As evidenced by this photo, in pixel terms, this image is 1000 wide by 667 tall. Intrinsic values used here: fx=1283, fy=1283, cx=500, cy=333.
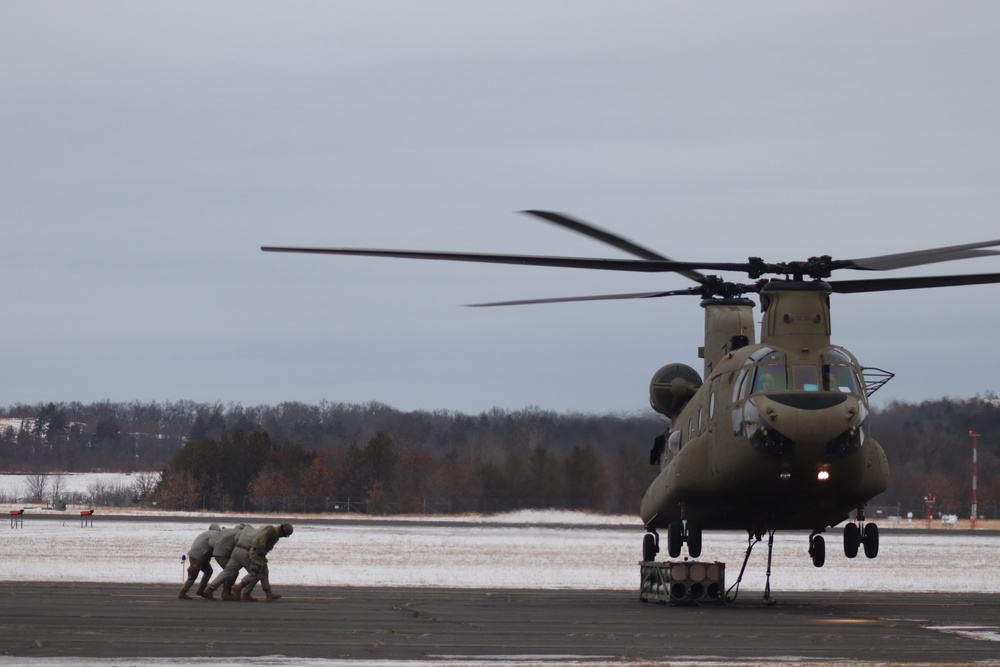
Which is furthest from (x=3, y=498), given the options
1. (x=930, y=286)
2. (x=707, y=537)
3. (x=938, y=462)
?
(x=930, y=286)

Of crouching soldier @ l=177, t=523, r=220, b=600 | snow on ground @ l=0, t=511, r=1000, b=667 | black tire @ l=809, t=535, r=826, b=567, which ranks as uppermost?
black tire @ l=809, t=535, r=826, b=567

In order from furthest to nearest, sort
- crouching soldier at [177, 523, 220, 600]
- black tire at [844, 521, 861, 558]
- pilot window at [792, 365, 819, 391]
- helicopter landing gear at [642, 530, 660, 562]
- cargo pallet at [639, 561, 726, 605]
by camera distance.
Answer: helicopter landing gear at [642, 530, 660, 562]
cargo pallet at [639, 561, 726, 605]
crouching soldier at [177, 523, 220, 600]
black tire at [844, 521, 861, 558]
pilot window at [792, 365, 819, 391]

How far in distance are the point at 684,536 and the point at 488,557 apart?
22038 mm

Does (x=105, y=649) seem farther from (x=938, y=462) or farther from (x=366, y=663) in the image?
(x=938, y=462)

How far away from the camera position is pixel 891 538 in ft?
219

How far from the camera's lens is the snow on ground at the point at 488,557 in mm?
37969

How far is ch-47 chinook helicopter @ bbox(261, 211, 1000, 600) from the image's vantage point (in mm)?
22312

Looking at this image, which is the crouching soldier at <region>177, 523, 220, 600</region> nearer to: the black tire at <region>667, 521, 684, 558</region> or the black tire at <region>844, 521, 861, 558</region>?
the black tire at <region>667, 521, 684, 558</region>

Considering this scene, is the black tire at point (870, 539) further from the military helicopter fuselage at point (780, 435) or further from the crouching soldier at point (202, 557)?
the crouching soldier at point (202, 557)

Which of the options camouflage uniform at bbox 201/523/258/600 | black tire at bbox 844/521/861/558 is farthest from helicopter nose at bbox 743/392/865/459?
camouflage uniform at bbox 201/523/258/600

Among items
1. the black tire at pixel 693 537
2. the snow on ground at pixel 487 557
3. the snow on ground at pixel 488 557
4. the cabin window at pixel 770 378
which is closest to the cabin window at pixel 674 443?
the black tire at pixel 693 537

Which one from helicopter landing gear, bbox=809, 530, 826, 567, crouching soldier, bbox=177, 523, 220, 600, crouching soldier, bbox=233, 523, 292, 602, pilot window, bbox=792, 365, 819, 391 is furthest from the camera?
crouching soldier, bbox=177, 523, 220, 600

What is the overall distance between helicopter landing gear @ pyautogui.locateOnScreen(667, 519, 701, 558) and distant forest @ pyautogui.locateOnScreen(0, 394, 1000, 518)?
390 inches

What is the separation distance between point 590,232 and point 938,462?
125ft
